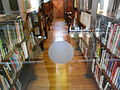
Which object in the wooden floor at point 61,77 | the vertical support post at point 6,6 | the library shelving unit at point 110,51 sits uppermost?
the vertical support post at point 6,6

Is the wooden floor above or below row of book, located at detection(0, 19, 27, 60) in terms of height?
below

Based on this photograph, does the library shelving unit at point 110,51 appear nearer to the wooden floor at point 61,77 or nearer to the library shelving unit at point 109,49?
the library shelving unit at point 109,49

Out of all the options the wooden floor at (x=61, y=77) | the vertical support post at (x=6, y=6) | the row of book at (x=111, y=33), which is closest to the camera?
the row of book at (x=111, y=33)

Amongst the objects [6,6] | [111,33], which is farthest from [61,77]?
[6,6]

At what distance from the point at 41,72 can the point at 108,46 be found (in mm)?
1231

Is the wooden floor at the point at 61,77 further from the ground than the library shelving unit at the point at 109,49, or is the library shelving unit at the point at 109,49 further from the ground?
the library shelving unit at the point at 109,49

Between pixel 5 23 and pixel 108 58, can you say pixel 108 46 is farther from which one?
pixel 5 23

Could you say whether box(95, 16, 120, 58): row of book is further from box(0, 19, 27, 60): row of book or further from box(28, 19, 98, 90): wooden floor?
box(0, 19, 27, 60): row of book

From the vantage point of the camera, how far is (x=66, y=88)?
1.54 meters

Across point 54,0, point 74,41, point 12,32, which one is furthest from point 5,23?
point 54,0

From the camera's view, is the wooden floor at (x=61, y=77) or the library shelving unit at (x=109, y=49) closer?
the library shelving unit at (x=109, y=49)

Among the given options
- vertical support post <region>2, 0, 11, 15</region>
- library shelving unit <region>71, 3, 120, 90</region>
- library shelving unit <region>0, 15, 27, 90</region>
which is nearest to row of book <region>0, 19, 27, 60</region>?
library shelving unit <region>0, 15, 27, 90</region>

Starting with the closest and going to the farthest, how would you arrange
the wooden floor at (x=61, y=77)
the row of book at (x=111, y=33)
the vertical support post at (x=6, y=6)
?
the row of book at (x=111, y=33) → the vertical support post at (x=6, y=6) → the wooden floor at (x=61, y=77)

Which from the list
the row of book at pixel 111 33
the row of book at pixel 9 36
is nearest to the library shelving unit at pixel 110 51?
the row of book at pixel 111 33
